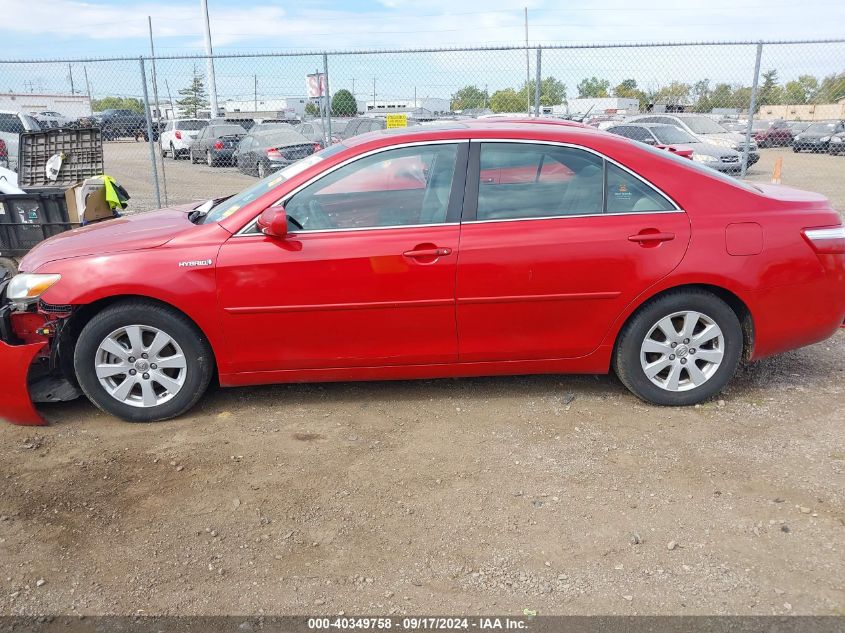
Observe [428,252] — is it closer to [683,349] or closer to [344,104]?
[683,349]

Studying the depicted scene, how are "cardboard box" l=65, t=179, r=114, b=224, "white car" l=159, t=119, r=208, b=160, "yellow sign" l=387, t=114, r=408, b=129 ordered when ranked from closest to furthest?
"cardboard box" l=65, t=179, r=114, b=224
"yellow sign" l=387, t=114, r=408, b=129
"white car" l=159, t=119, r=208, b=160

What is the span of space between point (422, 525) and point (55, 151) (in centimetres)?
805

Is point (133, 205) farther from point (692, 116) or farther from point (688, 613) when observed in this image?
point (692, 116)

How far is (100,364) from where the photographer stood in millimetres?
3914

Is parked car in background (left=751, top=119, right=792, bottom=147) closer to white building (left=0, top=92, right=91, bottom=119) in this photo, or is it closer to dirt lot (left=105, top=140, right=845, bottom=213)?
A: dirt lot (left=105, top=140, right=845, bottom=213)

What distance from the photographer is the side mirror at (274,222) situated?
3729mm

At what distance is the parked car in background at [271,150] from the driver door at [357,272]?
42.4 feet

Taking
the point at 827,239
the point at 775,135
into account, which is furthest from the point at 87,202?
the point at 775,135

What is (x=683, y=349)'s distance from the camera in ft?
13.3

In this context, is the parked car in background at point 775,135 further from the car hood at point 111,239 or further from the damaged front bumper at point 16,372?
the damaged front bumper at point 16,372

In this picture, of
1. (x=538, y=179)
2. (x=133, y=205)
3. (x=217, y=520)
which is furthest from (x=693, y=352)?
(x=133, y=205)

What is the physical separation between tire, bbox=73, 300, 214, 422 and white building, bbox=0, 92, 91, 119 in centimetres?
3592

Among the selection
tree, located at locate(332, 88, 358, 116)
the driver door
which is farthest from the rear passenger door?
tree, located at locate(332, 88, 358, 116)

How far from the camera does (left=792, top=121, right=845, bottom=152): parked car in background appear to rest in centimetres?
2719
